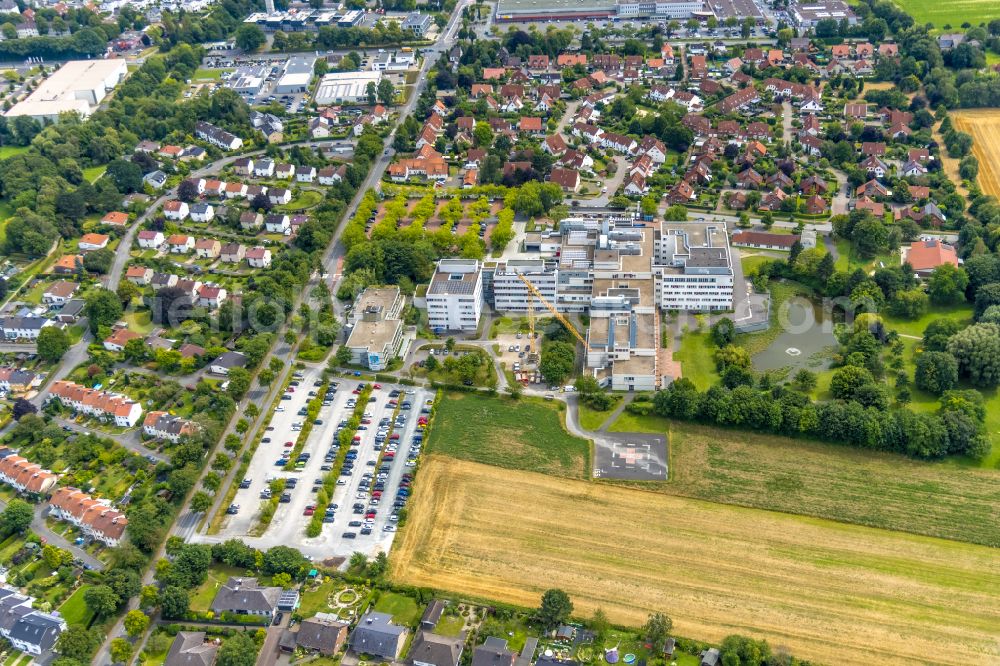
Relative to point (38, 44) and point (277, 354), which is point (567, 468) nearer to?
point (277, 354)

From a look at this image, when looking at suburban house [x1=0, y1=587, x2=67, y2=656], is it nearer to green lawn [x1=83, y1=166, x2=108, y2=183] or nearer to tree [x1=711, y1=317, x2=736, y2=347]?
tree [x1=711, y1=317, x2=736, y2=347]

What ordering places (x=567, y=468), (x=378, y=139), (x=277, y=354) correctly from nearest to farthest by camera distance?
(x=567, y=468) → (x=277, y=354) → (x=378, y=139)

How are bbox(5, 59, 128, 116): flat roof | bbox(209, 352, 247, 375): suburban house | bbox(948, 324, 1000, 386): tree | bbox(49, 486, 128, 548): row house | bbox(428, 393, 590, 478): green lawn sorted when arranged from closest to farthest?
1. bbox(49, 486, 128, 548): row house
2. bbox(428, 393, 590, 478): green lawn
3. bbox(948, 324, 1000, 386): tree
4. bbox(209, 352, 247, 375): suburban house
5. bbox(5, 59, 128, 116): flat roof

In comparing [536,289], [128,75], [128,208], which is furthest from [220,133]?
[536,289]

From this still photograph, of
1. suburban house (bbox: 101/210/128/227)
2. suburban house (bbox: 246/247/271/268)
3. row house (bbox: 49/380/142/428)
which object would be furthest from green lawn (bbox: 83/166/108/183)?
row house (bbox: 49/380/142/428)

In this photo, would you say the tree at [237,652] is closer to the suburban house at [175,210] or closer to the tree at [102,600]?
the tree at [102,600]

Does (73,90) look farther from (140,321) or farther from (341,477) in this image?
(341,477)

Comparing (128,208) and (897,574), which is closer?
(897,574)
